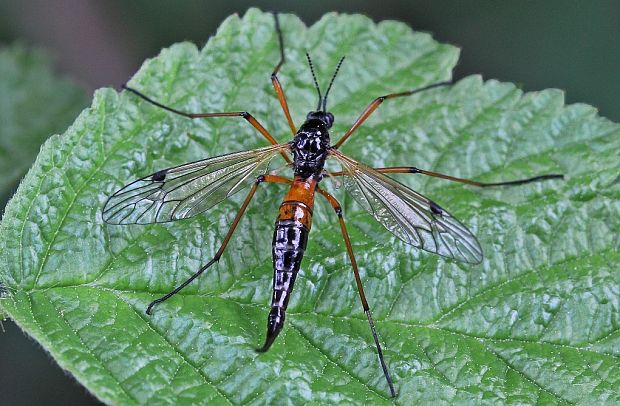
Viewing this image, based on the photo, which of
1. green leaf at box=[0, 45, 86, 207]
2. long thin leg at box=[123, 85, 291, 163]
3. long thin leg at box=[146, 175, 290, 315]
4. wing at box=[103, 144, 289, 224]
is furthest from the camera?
green leaf at box=[0, 45, 86, 207]

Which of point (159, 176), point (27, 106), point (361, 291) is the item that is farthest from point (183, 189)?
point (27, 106)

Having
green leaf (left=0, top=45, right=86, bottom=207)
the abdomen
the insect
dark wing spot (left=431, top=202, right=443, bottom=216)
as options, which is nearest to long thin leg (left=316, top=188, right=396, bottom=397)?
the insect

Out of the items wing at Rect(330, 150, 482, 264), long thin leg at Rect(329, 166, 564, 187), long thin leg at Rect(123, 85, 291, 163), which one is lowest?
wing at Rect(330, 150, 482, 264)

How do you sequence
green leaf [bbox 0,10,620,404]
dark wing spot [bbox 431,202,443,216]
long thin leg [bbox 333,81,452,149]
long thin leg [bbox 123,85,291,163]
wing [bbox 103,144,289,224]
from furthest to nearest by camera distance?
long thin leg [bbox 333,81,452,149]
long thin leg [bbox 123,85,291,163]
dark wing spot [bbox 431,202,443,216]
wing [bbox 103,144,289,224]
green leaf [bbox 0,10,620,404]

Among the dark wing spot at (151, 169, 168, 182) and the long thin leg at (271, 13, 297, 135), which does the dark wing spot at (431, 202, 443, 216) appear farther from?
the dark wing spot at (151, 169, 168, 182)

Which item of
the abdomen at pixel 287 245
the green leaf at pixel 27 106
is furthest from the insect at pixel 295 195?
the green leaf at pixel 27 106

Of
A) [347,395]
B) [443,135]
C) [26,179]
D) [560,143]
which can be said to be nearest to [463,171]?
[443,135]

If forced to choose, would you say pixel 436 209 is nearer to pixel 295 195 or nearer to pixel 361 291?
pixel 361 291

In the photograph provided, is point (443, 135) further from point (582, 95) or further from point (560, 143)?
point (582, 95)
